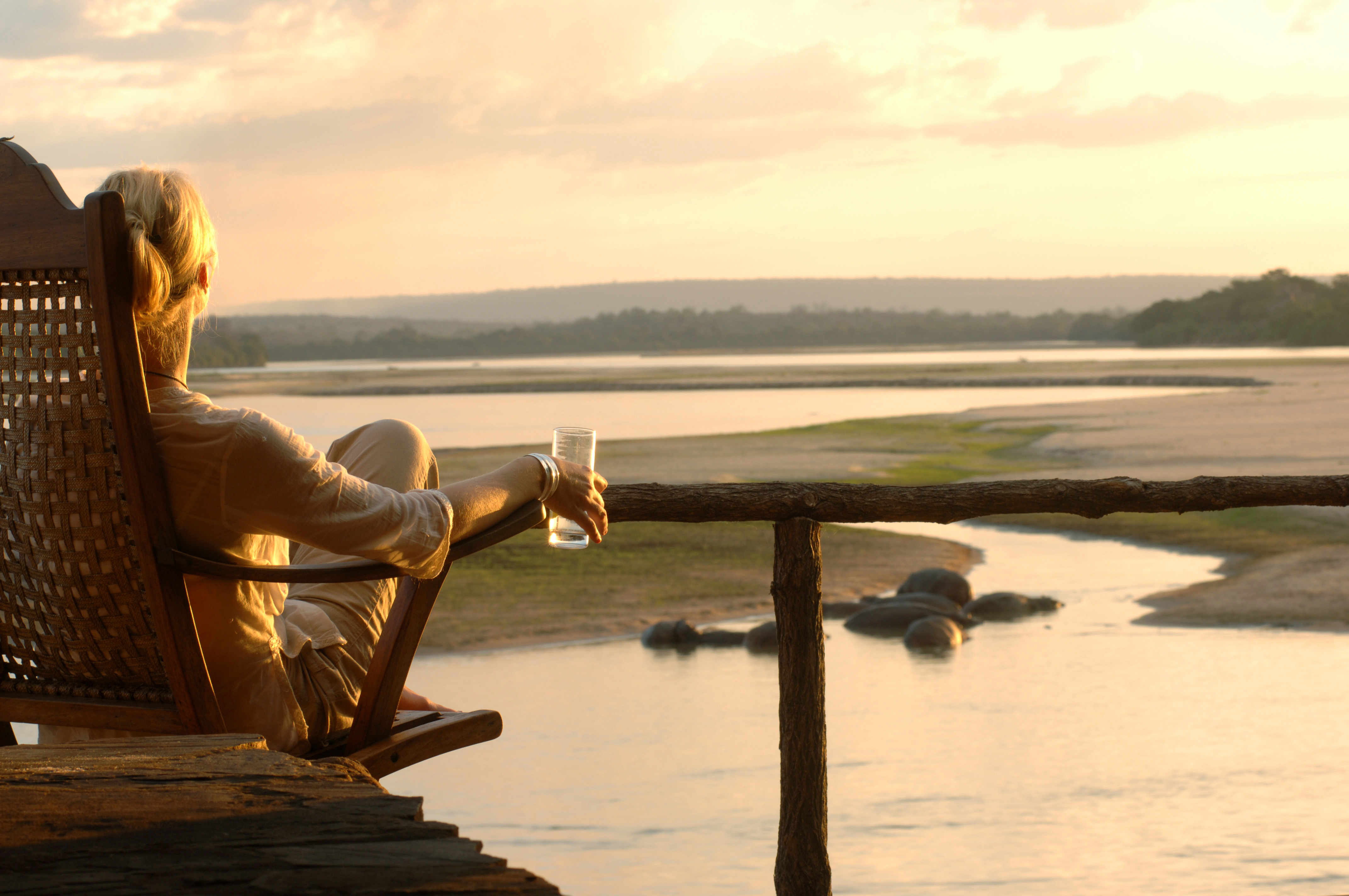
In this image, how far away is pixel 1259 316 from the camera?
123000mm

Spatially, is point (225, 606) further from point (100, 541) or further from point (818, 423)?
point (818, 423)

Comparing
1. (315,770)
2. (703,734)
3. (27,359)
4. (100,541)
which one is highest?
(27,359)

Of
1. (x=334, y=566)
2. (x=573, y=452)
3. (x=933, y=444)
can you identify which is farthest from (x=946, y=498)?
(x=933, y=444)

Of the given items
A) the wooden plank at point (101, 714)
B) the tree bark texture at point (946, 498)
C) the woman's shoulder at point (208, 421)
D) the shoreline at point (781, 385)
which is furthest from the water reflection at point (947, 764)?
the shoreline at point (781, 385)

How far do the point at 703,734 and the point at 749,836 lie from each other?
181 centimetres

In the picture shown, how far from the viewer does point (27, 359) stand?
1.82 meters

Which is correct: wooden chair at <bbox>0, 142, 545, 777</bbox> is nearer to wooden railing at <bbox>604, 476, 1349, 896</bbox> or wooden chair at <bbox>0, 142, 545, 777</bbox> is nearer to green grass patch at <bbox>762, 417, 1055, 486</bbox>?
wooden railing at <bbox>604, 476, 1349, 896</bbox>

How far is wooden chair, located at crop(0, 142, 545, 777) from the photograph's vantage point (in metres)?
1.76

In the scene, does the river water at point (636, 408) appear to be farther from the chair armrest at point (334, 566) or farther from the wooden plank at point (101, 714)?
the wooden plank at point (101, 714)

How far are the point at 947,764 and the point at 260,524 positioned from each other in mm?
5624

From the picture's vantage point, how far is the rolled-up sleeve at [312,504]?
73.7 inches

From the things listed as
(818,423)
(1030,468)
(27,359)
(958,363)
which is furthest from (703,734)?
(958,363)

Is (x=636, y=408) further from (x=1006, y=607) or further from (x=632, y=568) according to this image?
(x=1006, y=607)

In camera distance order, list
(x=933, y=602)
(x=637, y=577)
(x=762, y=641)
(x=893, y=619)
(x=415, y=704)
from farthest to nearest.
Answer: (x=637, y=577), (x=933, y=602), (x=893, y=619), (x=762, y=641), (x=415, y=704)
